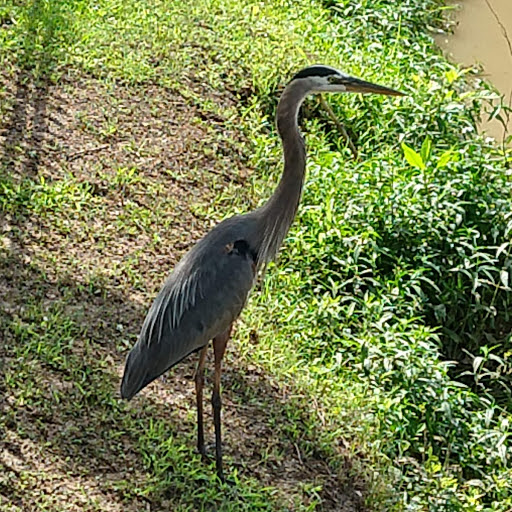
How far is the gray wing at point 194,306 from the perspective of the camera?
4.21 m

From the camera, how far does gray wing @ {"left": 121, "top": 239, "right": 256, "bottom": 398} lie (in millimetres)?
4215

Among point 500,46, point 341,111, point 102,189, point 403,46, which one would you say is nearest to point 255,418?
point 102,189

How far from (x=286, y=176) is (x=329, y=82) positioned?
424 mm

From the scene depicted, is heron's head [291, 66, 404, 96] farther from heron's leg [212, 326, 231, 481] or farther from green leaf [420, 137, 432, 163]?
green leaf [420, 137, 432, 163]

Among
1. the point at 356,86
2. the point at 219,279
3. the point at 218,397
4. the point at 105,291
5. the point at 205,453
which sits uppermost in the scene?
the point at 356,86

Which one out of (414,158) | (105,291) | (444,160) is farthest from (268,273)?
(444,160)

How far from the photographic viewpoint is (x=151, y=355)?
4191 mm

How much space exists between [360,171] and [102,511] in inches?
114

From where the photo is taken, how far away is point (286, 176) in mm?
4469

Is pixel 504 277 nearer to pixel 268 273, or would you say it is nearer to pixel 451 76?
pixel 268 273

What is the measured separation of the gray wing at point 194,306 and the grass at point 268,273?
14.8 inches

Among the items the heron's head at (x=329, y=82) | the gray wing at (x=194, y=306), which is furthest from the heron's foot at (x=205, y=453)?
the heron's head at (x=329, y=82)

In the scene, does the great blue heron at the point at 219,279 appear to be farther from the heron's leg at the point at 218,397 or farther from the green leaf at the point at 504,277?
the green leaf at the point at 504,277

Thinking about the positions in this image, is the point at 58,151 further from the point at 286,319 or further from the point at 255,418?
the point at 255,418
